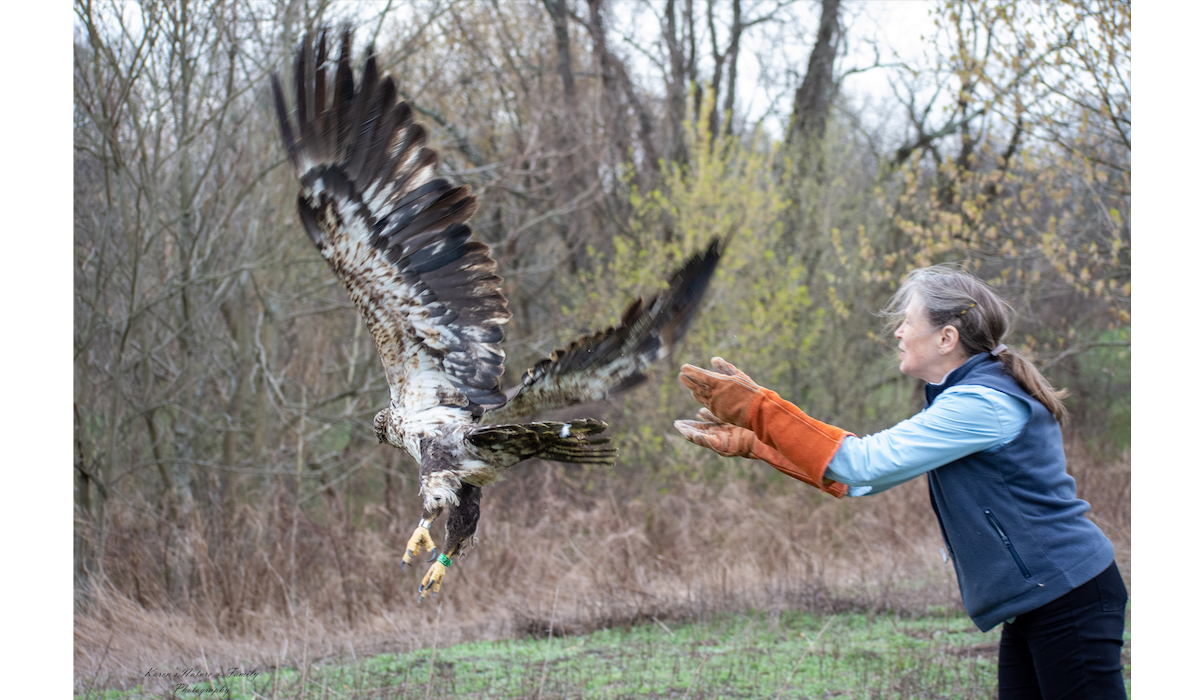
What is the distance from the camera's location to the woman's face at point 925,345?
233cm

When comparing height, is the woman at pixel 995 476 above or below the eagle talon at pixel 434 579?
above

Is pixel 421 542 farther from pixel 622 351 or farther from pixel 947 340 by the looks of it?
pixel 947 340

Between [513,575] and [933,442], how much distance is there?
576 centimetres

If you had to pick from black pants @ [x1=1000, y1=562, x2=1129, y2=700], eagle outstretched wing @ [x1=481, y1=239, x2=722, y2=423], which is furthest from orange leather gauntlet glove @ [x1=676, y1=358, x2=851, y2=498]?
black pants @ [x1=1000, y1=562, x2=1129, y2=700]

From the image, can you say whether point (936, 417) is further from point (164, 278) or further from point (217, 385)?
point (217, 385)

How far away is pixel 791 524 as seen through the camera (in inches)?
352

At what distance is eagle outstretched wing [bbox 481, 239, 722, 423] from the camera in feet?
8.20

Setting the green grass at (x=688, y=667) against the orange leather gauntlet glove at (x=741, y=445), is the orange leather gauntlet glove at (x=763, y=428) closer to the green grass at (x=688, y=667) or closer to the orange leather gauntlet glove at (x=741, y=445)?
the orange leather gauntlet glove at (x=741, y=445)

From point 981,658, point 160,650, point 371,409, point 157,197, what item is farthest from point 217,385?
point 981,658

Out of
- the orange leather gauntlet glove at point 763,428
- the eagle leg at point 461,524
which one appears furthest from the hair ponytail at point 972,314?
the eagle leg at point 461,524

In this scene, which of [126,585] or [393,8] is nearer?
[126,585]

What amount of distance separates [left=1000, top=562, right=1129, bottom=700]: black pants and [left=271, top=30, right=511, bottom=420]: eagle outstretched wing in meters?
1.95

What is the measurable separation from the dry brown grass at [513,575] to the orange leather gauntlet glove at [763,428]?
2.58 m

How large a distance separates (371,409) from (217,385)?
1.56m
